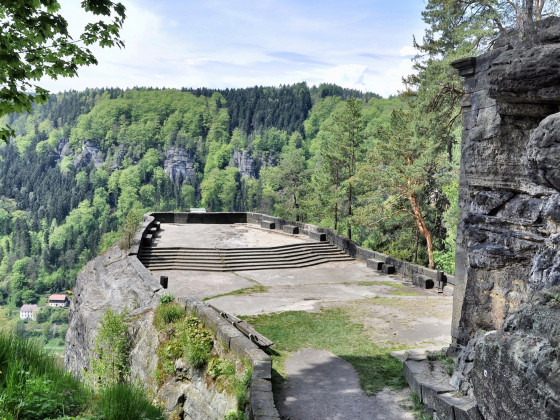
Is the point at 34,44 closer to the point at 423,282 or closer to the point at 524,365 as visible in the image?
the point at 524,365

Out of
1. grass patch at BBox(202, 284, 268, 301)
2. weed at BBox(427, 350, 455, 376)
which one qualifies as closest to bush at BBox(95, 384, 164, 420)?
weed at BBox(427, 350, 455, 376)

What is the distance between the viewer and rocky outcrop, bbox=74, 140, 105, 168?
5330 inches

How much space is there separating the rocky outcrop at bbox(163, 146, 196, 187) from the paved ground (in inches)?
4202

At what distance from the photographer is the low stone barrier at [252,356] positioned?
6742 mm

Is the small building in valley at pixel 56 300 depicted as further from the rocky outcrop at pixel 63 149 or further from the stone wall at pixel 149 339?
the stone wall at pixel 149 339

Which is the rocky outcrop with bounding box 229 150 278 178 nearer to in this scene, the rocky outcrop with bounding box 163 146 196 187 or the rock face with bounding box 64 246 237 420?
the rocky outcrop with bounding box 163 146 196 187

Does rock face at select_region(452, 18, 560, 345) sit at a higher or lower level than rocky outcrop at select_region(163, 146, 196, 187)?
lower

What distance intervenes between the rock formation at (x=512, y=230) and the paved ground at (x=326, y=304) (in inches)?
77.5

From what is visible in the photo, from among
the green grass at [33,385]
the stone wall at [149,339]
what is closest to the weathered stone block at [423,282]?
the stone wall at [149,339]

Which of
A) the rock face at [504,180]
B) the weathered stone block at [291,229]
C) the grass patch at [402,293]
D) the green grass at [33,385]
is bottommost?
the grass patch at [402,293]

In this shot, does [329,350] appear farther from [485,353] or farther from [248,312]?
[485,353]

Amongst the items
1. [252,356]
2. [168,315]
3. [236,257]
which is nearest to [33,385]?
[252,356]

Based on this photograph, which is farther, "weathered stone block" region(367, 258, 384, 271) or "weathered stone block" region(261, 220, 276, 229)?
"weathered stone block" region(261, 220, 276, 229)

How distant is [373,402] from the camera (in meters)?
7.39
